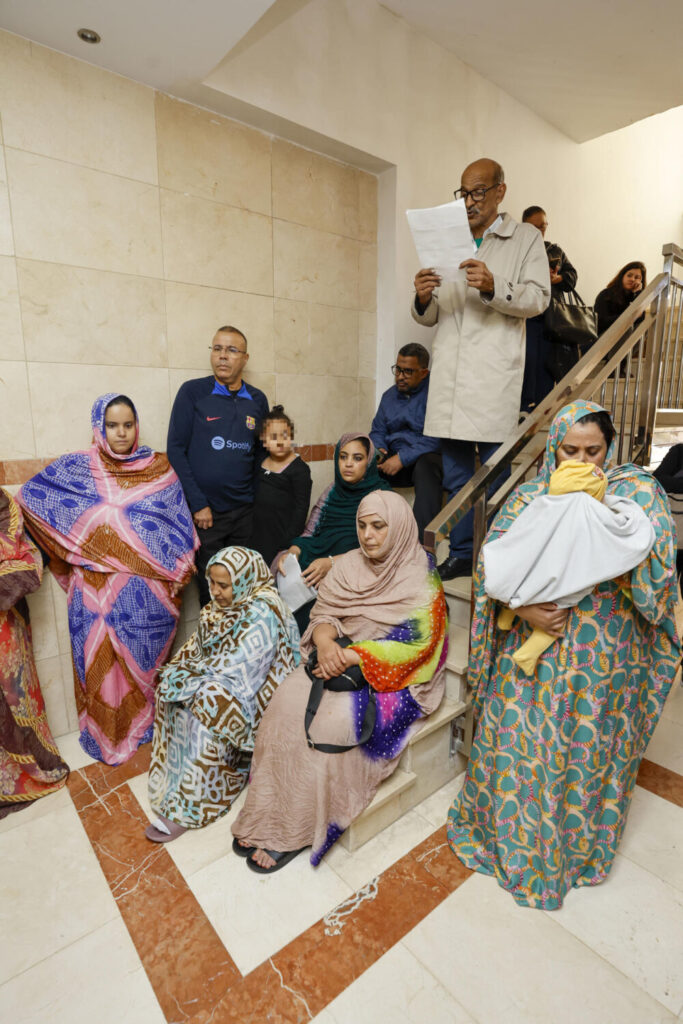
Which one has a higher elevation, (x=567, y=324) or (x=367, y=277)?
(x=367, y=277)

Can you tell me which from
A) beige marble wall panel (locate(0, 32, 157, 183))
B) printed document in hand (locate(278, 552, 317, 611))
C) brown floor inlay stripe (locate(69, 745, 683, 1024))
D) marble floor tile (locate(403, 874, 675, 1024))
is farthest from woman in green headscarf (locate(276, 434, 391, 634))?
beige marble wall panel (locate(0, 32, 157, 183))

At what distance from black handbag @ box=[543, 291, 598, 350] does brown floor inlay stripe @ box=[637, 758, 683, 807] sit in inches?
86.4

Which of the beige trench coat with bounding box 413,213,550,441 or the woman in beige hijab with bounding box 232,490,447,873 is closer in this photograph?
the woman in beige hijab with bounding box 232,490,447,873

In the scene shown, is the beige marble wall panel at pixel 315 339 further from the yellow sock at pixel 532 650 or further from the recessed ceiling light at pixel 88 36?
the yellow sock at pixel 532 650

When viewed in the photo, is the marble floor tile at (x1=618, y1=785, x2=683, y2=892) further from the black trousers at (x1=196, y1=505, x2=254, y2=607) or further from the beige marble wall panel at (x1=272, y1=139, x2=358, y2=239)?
the beige marble wall panel at (x1=272, y1=139, x2=358, y2=239)

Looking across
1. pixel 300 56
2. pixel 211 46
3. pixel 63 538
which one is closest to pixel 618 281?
pixel 300 56

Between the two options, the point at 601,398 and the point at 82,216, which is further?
the point at 601,398

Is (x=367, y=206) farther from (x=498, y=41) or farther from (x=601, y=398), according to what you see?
(x=601, y=398)

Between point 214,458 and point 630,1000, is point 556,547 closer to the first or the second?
point 630,1000

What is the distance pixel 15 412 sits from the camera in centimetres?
230

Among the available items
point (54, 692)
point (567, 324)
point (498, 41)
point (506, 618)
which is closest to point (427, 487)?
point (506, 618)

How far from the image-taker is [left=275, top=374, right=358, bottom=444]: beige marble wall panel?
124 inches

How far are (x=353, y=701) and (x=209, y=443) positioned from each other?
146cm

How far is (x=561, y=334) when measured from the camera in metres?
3.05
